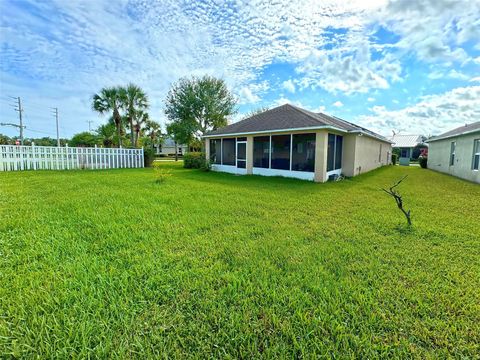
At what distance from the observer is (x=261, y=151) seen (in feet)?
42.6

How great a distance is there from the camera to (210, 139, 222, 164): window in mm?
15797

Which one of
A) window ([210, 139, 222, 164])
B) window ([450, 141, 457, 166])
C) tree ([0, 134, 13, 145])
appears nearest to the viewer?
window ([450, 141, 457, 166])

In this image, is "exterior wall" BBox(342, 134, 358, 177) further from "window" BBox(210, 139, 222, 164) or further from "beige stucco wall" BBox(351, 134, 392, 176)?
"window" BBox(210, 139, 222, 164)

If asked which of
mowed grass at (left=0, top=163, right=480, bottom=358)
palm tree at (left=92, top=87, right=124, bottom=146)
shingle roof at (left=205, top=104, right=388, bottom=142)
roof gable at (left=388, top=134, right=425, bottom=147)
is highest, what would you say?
palm tree at (left=92, top=87, right=124, bottom=146)

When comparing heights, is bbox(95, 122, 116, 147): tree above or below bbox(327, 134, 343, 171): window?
above

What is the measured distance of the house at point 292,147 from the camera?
10742 mm

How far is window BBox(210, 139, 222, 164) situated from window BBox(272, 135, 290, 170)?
15.9ft

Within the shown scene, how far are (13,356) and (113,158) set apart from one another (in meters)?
17.6

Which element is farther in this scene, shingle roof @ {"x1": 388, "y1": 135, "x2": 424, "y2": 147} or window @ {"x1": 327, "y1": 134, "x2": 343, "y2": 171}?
shingle roof @ {"x1": 388, "y1": 135, "x2": 424, "y2": 147}

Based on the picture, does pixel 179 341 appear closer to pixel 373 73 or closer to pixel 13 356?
pixel 13 356

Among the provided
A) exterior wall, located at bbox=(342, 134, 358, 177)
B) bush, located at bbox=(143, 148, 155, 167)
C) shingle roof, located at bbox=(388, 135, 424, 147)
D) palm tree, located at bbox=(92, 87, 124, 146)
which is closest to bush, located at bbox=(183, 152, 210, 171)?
bush, located at bbox=(143, 148, 155, 167)

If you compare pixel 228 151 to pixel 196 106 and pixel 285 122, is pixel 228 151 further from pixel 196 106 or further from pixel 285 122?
pixel 196 106

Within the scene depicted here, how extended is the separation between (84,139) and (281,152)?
4743 cm

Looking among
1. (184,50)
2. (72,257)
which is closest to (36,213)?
(72,257)
